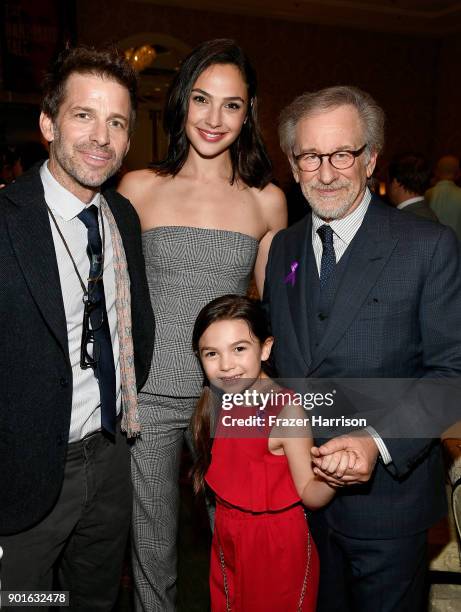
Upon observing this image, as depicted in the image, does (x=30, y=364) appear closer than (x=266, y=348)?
Yes

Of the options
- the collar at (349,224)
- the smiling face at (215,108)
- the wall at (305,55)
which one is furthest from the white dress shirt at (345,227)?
the wall at (305,55)

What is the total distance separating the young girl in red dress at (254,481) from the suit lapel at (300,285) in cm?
15

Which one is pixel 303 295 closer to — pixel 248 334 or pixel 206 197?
pixel 248 334

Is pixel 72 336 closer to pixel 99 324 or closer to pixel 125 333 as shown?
pixel 99 324

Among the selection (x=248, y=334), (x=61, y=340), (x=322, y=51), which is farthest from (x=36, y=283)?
(x=322, y=51)

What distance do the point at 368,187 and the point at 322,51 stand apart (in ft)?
26.7

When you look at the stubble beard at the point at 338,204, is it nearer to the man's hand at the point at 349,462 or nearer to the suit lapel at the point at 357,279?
the suit lapel at the point at 357,279

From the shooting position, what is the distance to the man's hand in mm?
1507

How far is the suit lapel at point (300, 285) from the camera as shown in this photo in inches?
69.9

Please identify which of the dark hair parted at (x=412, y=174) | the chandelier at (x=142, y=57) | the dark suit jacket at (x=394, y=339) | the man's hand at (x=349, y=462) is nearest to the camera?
the man's hand at (x=349, y=462)

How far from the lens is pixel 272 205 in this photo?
2.40 meters

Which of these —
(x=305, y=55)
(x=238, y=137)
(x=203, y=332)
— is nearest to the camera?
(x=203, y=332)

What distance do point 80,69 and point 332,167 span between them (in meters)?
0.78

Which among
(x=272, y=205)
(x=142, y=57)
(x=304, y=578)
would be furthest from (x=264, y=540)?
(x=142, y=57)
